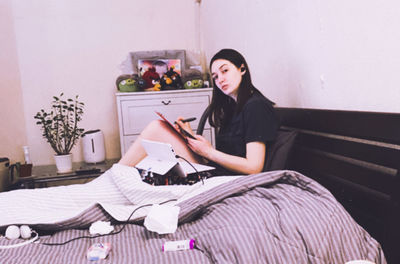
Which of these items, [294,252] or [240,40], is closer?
[294,252]

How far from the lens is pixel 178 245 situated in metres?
0.91

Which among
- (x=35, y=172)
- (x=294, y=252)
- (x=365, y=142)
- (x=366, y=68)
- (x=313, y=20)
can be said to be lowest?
(x=35, y=172)

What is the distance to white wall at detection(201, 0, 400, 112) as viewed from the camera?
1009 mm

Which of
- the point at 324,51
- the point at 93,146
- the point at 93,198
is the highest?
the point at 324,51

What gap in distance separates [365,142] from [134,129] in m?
2.07

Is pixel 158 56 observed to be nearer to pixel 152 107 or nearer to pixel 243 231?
pixel 152 107

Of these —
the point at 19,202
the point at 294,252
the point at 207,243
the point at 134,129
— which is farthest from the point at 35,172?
the point at 294,252

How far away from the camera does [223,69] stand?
163 centimetres

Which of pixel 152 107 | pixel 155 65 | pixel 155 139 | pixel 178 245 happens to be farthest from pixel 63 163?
pixel 178 245

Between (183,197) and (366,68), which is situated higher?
(366,68)

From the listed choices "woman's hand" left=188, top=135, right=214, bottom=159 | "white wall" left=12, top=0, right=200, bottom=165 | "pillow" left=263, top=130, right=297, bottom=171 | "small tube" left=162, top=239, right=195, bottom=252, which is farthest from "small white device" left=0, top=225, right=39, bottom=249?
"white wall" left=12, top=0, right=200, bottom=165

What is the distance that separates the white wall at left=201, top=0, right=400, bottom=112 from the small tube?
0.70 m

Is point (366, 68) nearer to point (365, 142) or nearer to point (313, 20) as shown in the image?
point (365, 142)

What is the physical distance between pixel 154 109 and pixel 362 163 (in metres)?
2.03
